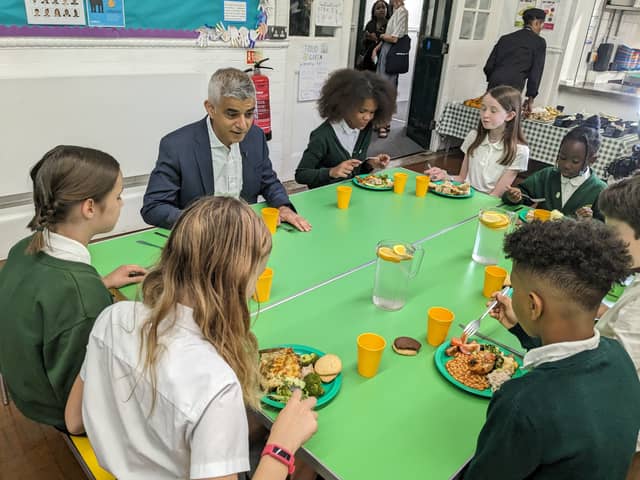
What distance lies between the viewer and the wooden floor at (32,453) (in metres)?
1.89

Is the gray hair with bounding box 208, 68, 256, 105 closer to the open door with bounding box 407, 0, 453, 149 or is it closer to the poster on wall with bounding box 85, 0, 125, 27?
the poster on wall with bounding box 85, 0, 125, 27

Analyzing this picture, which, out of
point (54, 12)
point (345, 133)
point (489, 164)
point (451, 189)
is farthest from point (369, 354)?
point (54, 12)

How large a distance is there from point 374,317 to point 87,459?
0.90 m

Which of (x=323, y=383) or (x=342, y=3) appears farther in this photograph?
(x=342, y=3)

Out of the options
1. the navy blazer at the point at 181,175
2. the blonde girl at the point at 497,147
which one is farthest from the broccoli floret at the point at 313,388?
the blonde girl at the point at 497,147

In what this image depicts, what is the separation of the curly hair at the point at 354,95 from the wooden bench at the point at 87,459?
2.21 meters

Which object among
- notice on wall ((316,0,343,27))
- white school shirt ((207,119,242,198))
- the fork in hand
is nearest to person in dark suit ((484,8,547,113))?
notice on wall ((316,0,343,27))

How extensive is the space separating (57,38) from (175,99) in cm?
88

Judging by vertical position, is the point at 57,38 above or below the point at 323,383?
above

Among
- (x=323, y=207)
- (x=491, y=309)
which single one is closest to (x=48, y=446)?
(x=323, y=207)

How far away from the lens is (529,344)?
4.75 feet

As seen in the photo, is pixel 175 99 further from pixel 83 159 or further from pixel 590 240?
pixel 590 240

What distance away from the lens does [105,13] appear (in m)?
3.30

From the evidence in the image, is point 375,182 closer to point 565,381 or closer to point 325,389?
point 325,389
